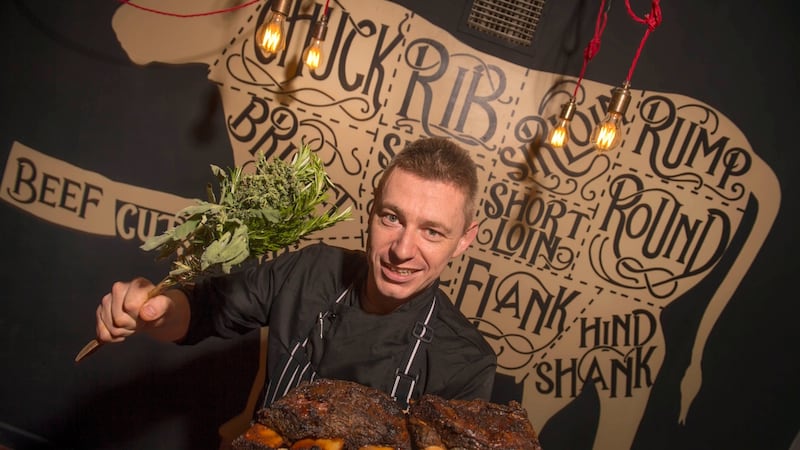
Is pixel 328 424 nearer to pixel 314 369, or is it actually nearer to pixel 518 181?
pixel 314 369

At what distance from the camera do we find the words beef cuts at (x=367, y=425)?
108cm

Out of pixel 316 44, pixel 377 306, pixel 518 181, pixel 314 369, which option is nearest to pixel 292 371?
pixel 314 369

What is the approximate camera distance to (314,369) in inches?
62.2

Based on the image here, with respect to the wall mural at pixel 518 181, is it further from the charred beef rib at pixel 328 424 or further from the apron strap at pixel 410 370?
the charred beef rib at pixel 328 424

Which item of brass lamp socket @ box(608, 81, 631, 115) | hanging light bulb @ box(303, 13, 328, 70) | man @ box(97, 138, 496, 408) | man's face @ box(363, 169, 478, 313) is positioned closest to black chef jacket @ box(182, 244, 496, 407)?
man @ box(97, 138, 496, 408)

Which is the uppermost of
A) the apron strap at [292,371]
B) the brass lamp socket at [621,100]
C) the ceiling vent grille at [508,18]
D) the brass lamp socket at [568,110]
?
the ceiling vent grille at [508,18]

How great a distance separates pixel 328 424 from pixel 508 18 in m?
2.40

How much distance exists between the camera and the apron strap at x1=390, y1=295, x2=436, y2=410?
150 centimetres

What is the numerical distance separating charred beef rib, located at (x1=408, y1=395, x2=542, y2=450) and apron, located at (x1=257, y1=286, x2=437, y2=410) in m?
0.26

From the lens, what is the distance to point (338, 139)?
2723 mm

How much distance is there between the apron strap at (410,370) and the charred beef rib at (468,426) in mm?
249

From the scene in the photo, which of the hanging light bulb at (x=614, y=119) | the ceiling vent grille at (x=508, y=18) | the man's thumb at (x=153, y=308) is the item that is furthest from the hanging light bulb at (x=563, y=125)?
the man's thumb at (x=153, y=308)

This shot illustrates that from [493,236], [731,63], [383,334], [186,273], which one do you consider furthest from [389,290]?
[731,63]

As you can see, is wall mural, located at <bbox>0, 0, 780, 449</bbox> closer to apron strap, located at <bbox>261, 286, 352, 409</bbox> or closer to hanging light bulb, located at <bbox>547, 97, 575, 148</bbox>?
hanging light bulb, located at <bbox>547, 97, 575, 148</bbox>
